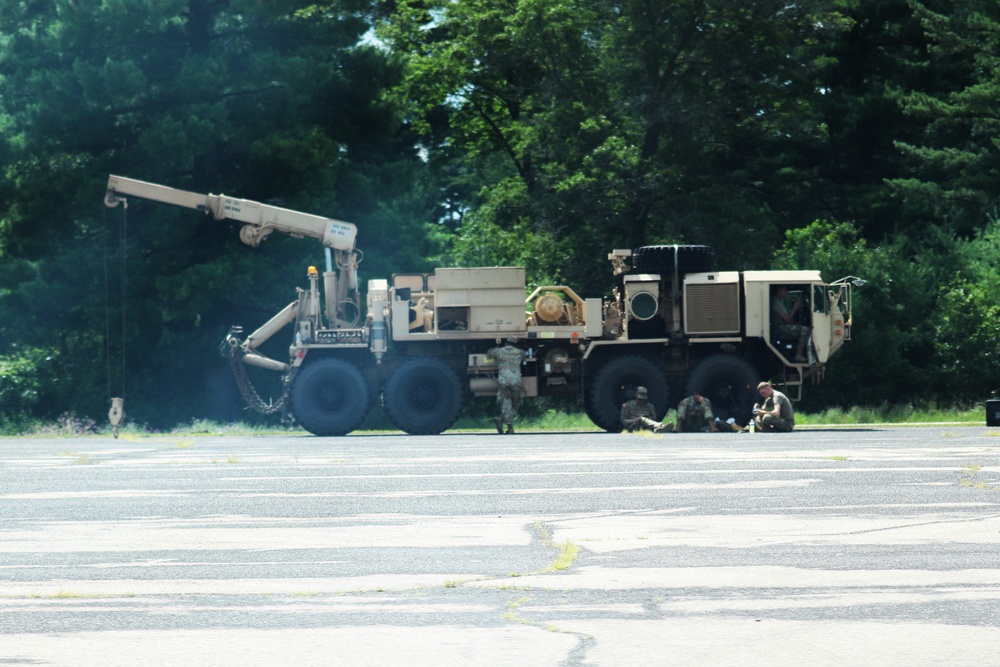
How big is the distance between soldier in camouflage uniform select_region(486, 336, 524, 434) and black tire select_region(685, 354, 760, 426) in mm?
3228

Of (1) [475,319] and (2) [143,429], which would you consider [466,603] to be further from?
(2) [143,429]

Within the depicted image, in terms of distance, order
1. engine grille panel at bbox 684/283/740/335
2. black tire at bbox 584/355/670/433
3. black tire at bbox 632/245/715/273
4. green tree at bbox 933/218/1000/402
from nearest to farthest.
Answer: black tire at bbox 584/355/670/433
engine grille panel at bbox 684/283/740/335
black tire at bbox 632/245/715/273
green tree at bbox 933/218/1000/402

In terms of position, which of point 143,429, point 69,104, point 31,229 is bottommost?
point 143,429

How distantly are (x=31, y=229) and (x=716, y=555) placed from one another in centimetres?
3101

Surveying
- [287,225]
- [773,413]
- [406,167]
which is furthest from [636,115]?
[773,413]

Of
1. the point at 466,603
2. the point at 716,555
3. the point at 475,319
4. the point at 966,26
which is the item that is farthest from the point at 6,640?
the point at 966,26

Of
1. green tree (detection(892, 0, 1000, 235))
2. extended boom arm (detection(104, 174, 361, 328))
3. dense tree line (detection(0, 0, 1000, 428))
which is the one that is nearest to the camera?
extended boom arm (detection(104, 174, 361, 328))

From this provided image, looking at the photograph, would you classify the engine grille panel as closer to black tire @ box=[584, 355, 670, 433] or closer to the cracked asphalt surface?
black tire @ box=[584, 355, 670, 433]

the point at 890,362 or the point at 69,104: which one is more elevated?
the point at 69,104

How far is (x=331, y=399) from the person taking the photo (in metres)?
29.6

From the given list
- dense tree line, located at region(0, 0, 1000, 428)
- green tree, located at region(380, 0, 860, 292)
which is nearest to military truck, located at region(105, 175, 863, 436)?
dense tree line, located at region(0, 0, 1000, 428)

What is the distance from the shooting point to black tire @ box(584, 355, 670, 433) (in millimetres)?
29156

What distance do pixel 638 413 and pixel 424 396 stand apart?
13.5ft

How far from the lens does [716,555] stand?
10125 mm
